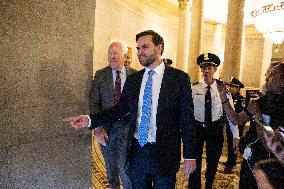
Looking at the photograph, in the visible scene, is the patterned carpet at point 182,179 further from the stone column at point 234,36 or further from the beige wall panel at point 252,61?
the beige wall panel at point 252,61

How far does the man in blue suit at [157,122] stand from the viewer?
258 centimetres

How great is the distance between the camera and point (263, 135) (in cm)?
154

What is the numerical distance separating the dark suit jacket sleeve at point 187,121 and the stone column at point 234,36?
619 centimetres

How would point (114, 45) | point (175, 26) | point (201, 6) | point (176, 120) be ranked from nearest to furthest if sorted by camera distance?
point (176, 120), point (114, 45), point (201, 6), point (175, 26)

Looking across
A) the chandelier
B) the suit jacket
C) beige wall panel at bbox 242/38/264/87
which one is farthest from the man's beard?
beige wall panel at bbox 242/38/264/87

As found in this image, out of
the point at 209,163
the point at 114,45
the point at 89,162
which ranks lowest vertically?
the point at 209,163

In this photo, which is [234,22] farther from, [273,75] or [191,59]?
[273,75]

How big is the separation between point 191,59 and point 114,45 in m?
7.87

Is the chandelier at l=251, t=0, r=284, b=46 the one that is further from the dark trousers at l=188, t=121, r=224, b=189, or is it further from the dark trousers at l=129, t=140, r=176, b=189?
the dark trousers at l=129, t=140, r=176, b=189

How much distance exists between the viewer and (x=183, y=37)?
12609 millimetres

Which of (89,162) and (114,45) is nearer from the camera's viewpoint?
(89,162)

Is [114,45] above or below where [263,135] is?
above

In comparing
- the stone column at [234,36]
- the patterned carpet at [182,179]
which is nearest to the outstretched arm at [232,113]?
the patterned carpet at [182,179]

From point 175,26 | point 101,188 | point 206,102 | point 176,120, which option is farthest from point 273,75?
point 175,26
